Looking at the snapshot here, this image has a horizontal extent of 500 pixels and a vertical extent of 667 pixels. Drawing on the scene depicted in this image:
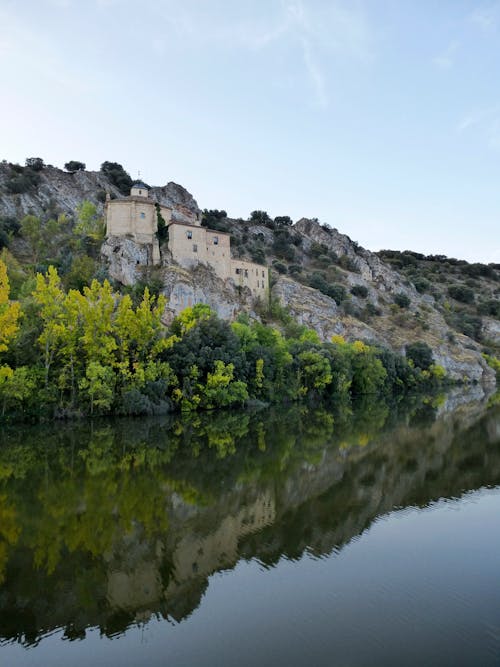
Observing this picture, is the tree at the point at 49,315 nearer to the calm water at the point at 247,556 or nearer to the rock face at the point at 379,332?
the calm water at the point at 247,556

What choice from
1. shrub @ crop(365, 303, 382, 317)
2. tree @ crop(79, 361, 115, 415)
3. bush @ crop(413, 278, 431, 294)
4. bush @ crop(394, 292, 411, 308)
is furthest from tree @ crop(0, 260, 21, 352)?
bush @ crop(413, 278, 431, 294)

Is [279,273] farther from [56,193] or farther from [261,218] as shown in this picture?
[56,193]

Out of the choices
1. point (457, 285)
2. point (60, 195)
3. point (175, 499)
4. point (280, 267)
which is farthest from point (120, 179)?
point (175, 499)

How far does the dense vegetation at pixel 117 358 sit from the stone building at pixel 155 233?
12217 mm

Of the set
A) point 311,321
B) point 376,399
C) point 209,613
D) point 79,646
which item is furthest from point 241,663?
point 311,321

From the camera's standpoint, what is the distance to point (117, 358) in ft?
141

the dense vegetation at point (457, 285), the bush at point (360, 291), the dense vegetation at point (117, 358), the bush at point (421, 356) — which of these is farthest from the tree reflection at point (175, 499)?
the dense vegetation at point (457, 285)

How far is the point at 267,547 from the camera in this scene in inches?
574

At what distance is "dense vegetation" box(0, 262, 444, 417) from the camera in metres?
37.6

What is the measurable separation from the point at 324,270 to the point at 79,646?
104369 mm

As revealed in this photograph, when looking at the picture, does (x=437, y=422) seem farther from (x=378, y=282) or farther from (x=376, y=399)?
(x=378, y=282)

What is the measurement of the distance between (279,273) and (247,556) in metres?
86.3

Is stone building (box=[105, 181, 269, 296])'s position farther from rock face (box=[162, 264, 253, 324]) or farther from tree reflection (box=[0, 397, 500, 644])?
tree reflection (box=[0, 397, 500, 644])

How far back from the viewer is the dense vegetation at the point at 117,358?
3756 centimetres
